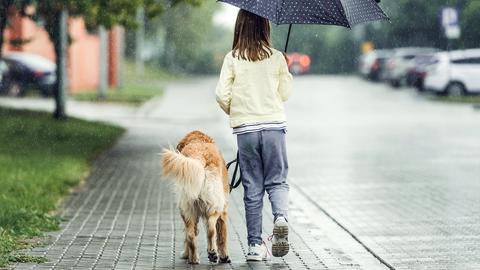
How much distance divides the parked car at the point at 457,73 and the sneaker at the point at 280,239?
112 ft

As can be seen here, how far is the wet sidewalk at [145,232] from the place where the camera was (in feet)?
26.4

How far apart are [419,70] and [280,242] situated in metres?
39.5

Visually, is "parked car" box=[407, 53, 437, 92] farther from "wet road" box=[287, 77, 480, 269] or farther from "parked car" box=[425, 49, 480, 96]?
"wet road" box=[287, 77, 480, 269]

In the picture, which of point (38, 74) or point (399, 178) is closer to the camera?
point (399, 178)

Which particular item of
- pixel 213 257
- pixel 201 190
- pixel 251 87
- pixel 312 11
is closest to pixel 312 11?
pixel 312 11

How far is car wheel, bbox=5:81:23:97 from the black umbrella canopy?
30269mm

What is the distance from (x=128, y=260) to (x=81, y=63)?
127ft

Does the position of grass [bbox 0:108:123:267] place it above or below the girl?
below

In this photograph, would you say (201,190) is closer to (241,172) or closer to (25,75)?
(241,172)

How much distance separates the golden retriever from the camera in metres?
7.46

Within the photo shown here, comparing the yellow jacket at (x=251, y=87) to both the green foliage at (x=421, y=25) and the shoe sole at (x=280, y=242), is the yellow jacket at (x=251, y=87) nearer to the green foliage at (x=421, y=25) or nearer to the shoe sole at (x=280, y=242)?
the shoe sole at (x=280, y=242)

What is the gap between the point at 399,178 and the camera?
48.2ft

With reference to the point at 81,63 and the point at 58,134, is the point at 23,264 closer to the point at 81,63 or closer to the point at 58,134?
the point at 58,134

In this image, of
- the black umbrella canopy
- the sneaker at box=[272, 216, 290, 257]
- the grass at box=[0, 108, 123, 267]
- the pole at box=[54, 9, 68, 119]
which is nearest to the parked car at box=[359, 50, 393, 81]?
the pole at box=[54, 9, 68, 119]
